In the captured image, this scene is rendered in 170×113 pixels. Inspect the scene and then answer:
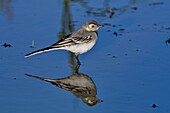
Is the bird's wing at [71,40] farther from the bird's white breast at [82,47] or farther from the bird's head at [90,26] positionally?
the bird's head at [90,26]

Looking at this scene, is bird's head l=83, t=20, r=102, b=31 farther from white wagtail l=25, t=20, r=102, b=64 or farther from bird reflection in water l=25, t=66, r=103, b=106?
bird reflection in water l=25, t=66, r=103, b=106

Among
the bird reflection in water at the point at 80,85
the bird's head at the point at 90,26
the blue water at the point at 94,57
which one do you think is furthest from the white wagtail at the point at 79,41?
the bird reflection in water at the point at 80,85

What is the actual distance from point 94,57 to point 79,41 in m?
0.39

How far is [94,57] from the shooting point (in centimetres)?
1025

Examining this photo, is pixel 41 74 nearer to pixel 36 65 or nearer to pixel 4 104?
pixel 36 65

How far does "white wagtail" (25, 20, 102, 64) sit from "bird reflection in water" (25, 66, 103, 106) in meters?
0.66

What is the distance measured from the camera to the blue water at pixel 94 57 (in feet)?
26.9

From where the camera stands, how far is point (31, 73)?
940cm

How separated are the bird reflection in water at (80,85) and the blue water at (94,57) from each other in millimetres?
91

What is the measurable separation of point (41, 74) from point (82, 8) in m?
3.73

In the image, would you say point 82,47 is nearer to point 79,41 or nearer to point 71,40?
point 79,41

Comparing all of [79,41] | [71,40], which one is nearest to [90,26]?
[79,41]

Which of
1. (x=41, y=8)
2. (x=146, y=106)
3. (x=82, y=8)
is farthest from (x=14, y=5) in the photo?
(x=146, y=106)

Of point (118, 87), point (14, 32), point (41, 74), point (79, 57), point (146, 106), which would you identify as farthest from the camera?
point (14, 32)
